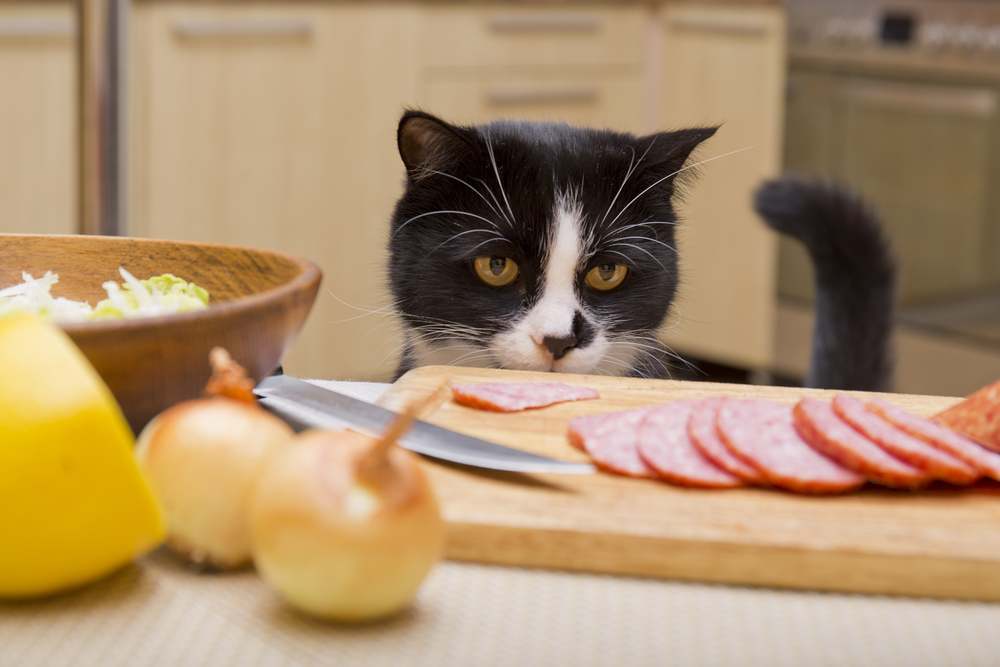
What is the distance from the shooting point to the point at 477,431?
30.2 inches

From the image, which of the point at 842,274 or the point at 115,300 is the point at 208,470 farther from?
the point at 842,274

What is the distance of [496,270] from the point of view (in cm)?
102

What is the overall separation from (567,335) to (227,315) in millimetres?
431

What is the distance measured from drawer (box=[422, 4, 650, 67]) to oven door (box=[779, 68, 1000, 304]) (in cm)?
55

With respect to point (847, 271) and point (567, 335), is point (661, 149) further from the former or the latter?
point (847, 271)

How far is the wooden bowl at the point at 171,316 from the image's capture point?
594mm

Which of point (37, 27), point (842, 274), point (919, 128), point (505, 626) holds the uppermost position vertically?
point (37, 27)

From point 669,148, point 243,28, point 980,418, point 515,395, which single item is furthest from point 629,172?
point 243,28

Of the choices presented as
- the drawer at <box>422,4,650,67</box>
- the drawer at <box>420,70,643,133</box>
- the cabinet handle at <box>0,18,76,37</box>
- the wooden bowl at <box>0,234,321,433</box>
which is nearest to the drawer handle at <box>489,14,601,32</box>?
the drawer at <box>422,4,650,67</box>

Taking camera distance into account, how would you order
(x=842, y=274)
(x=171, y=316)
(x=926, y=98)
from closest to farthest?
(x=171, y=316), (x=842, y=274), (x=926, y=98)

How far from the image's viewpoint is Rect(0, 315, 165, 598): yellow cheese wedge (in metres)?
0.48

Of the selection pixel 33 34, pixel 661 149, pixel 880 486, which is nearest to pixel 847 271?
pixel 661 149

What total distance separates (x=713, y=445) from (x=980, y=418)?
23 cm

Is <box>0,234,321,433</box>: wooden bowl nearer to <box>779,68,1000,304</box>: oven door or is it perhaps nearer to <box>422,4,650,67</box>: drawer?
<box>422,4,650,67</box>: drawer
